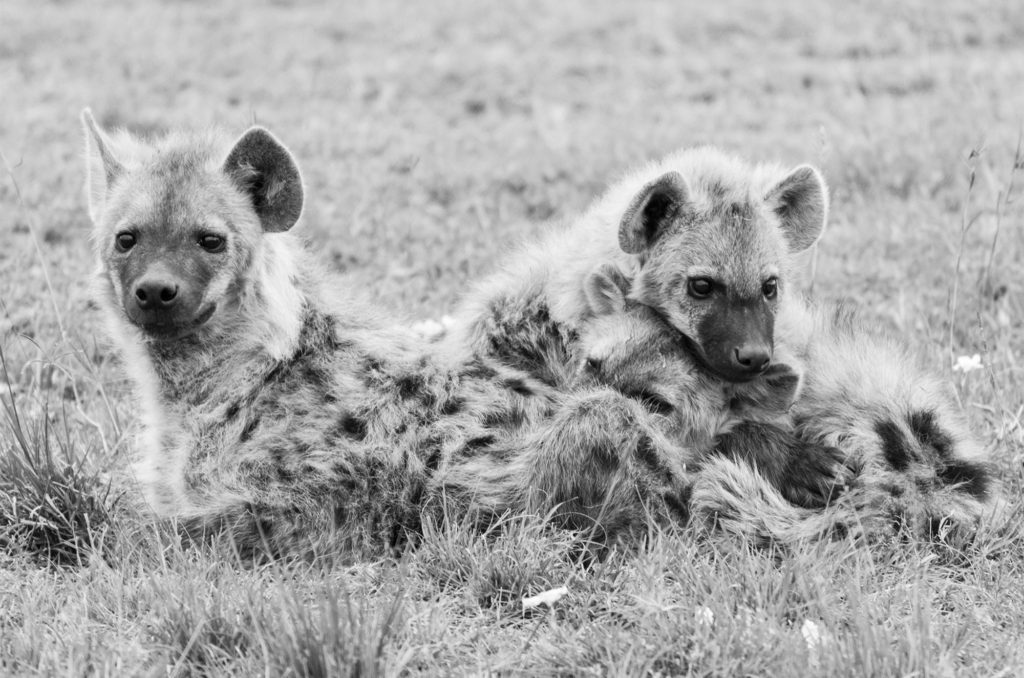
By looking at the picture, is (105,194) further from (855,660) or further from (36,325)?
(855,660)

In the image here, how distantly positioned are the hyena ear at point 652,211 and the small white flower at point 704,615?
130cm

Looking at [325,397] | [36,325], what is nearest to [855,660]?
[325,397]

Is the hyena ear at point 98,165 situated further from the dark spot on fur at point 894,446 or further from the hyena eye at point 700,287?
the dark spot on fur at point 894,446

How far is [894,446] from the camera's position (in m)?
3.89

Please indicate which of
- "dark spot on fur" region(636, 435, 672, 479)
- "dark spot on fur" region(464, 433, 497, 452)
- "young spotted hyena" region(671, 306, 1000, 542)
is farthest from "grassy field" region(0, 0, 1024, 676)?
"dark spot on fur" region(464, 433, 497, 452)

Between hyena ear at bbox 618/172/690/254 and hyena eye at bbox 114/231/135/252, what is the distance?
1.59m

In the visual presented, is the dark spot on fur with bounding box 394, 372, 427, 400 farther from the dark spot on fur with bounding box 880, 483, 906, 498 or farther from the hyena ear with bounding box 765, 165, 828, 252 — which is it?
the dark spot on fur with bounding box 880, 483, 906, 498

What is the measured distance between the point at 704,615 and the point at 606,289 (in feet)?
4.22

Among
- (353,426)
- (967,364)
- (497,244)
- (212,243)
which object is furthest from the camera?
(497,244)

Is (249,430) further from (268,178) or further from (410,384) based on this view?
(268,178)

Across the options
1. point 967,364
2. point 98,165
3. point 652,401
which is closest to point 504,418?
point 652,401

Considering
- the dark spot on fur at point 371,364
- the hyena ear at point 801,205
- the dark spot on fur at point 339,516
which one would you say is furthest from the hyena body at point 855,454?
the dark spot on fur at point 339,516

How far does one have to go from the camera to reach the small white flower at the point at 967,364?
4633 millimetres

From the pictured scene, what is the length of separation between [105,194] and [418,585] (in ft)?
5.76
